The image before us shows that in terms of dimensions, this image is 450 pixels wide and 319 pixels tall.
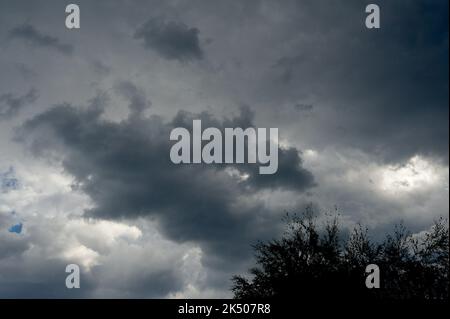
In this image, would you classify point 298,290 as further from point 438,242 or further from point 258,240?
point 438,242

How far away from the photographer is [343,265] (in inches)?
1284

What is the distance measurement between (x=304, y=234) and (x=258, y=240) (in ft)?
13.2
